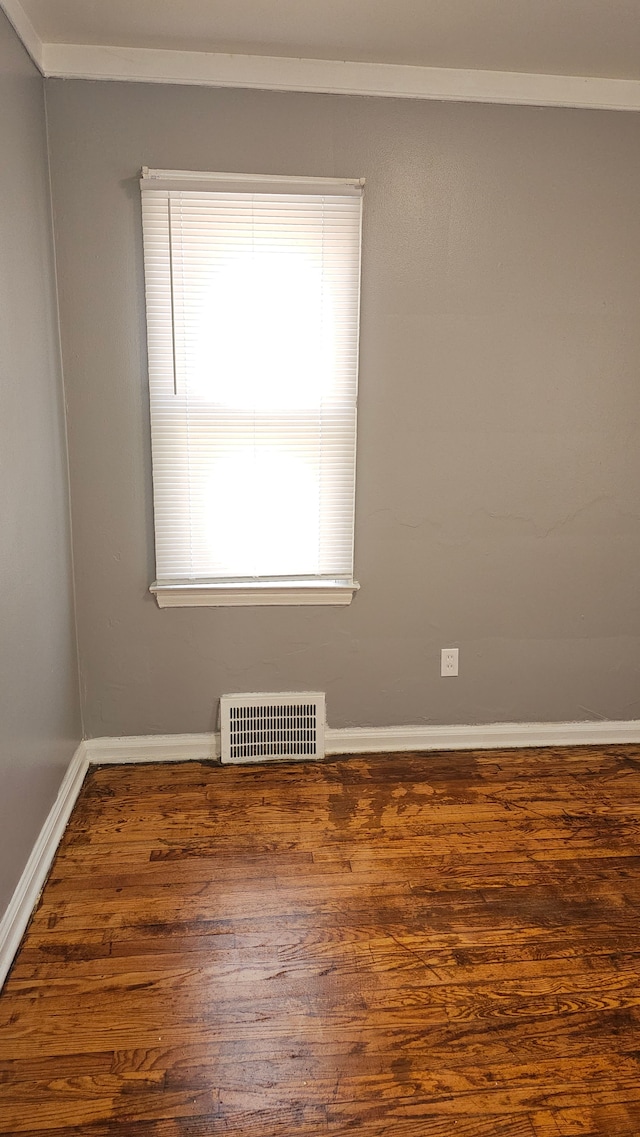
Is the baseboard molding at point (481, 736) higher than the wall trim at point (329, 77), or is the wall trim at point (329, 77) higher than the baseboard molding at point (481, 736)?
the wall trim at point (329, 77)

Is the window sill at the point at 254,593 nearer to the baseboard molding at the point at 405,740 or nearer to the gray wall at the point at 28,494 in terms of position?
the gray wall at the point at 28,494

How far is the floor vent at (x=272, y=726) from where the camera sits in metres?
3.03

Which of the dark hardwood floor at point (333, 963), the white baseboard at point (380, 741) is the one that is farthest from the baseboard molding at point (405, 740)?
the dark hardwood floor at point (333, 963)

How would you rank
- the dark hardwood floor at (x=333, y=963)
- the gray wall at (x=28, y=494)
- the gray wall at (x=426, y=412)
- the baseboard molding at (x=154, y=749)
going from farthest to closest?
the baseboard molding at (x=154, y=749)
the gray wall at (x=426, y=412)
the gray wall at (x=28, y=494)
the dark hardwood floor at (x=333, y=963)

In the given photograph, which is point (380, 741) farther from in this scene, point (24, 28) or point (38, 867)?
point (24, 28)

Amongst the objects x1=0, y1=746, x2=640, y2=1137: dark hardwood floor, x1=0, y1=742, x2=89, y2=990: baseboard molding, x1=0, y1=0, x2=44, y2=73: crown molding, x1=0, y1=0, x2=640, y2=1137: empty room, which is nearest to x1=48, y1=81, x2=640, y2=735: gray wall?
x1=0, y1=0, x2=640, y2=1137: empty room

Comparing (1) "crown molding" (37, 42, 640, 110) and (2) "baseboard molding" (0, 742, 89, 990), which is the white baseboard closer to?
(2) "baseboard molding" (0, 742, 89, 990)

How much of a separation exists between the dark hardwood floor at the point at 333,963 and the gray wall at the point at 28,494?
1.04ft

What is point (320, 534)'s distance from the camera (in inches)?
116

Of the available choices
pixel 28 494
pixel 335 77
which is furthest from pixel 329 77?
pixel 28 494

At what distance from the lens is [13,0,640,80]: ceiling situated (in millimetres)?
2240

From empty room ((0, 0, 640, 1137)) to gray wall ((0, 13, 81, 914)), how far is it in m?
0.02

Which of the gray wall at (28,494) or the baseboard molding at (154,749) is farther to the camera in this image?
the baseboard molding at (154,749)

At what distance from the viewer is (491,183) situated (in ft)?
9.15
